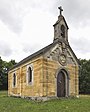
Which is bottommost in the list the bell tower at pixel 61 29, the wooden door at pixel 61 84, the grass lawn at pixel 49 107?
the grass lawn at pixel 49 107

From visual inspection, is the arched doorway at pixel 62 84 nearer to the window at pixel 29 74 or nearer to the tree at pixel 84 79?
the window at pixel 29 74

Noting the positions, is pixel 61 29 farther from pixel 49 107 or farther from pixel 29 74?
pixel 49 107

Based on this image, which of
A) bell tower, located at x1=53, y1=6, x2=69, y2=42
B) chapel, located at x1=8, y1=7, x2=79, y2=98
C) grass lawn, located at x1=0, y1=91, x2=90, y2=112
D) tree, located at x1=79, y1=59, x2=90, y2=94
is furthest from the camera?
tree, located at x1=79, y1=59, x2=90, y2=94

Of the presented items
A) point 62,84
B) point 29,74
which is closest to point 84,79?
point 62,84

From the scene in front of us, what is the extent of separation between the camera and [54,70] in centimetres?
2322

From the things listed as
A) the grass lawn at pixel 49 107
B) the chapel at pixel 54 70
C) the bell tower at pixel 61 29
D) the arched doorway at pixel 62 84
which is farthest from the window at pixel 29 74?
the grass lawn at pixel 49 107

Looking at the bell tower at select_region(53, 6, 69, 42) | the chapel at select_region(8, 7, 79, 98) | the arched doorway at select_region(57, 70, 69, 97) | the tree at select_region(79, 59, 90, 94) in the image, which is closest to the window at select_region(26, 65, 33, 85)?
the chapel at select_region(8, 7, 79, 98)

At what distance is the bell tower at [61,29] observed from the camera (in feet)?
80.6

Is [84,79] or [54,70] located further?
[84,79]

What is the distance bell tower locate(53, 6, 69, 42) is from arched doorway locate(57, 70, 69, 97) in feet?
12.6

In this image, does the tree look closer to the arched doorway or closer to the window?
the arched doorway

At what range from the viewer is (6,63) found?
67625mm

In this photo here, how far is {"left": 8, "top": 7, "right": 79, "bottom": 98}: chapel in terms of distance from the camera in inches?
878

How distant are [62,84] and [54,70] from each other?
232 centimetres
